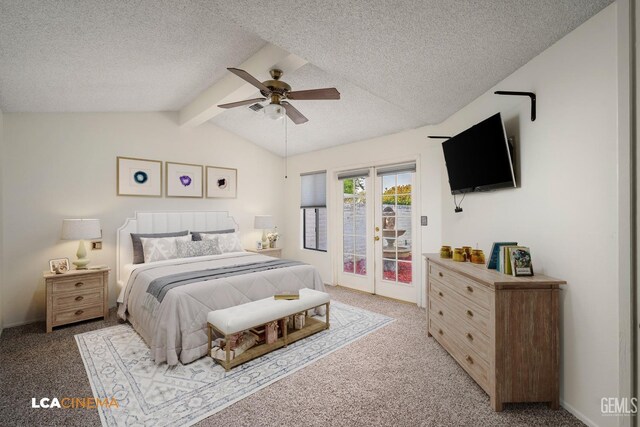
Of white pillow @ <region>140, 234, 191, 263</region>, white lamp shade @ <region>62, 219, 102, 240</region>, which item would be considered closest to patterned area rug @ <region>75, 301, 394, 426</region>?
white pillow @ <region>140, 234, 191, 263</region>

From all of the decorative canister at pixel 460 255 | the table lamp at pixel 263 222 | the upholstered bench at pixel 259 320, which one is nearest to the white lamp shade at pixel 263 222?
the table lamp at pixel 263 222

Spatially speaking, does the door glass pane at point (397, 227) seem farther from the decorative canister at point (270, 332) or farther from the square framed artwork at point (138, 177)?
the square framed artwork at point (138, 177)

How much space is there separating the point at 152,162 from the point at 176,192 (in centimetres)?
56

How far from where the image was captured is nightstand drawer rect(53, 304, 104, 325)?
10.3 ft

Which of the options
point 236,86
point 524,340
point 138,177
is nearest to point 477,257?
point 524,340

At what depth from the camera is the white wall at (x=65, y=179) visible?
131 inches

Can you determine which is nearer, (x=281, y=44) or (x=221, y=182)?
(x=281, y=44)

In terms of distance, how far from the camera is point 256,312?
8.30 ft

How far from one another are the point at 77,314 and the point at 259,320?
2.39 meters

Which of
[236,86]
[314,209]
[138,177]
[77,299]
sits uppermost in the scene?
[236,86]

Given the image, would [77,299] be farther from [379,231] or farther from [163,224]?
[379,231]

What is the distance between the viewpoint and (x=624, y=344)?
1456 mm

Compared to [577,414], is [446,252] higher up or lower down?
higher up

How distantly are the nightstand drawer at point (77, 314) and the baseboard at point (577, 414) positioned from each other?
14.7 ft
